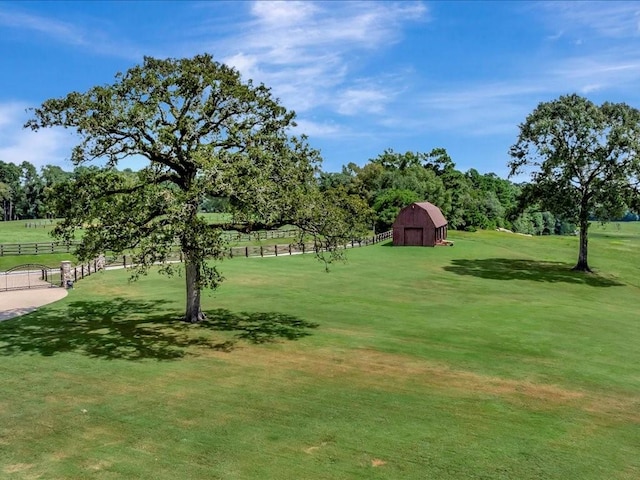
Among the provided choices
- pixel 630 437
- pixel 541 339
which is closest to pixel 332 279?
pixel 541 339

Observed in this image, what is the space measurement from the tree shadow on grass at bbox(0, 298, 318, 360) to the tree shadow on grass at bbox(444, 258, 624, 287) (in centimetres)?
2370

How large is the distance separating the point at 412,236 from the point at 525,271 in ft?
59.7

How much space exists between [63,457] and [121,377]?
17.7 ft

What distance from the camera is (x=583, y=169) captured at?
151ft

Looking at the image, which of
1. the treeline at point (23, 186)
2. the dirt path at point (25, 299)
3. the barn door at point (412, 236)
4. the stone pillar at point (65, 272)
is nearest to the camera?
the dirt path at point (25, 299)

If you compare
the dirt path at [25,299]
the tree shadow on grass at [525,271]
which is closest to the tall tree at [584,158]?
the tree shadow on grass at [525,271]

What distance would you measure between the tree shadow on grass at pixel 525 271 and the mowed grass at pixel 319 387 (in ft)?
35.7

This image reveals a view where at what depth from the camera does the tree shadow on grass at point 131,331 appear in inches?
746

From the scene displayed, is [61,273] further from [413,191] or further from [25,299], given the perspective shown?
[413,191]

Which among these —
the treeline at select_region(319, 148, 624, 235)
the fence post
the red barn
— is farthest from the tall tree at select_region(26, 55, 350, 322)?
the treeline at select_region(319, 148, 624, 235)

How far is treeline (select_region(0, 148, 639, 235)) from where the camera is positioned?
81.2 meters

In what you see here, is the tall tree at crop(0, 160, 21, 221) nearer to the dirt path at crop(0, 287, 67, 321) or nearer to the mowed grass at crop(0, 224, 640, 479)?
the dirt path at crop(0, 287, 67, 321)

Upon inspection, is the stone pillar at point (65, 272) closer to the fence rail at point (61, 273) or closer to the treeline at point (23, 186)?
the fence rail at point (61, 273)

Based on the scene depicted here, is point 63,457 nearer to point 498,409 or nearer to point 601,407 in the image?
point 498,409
